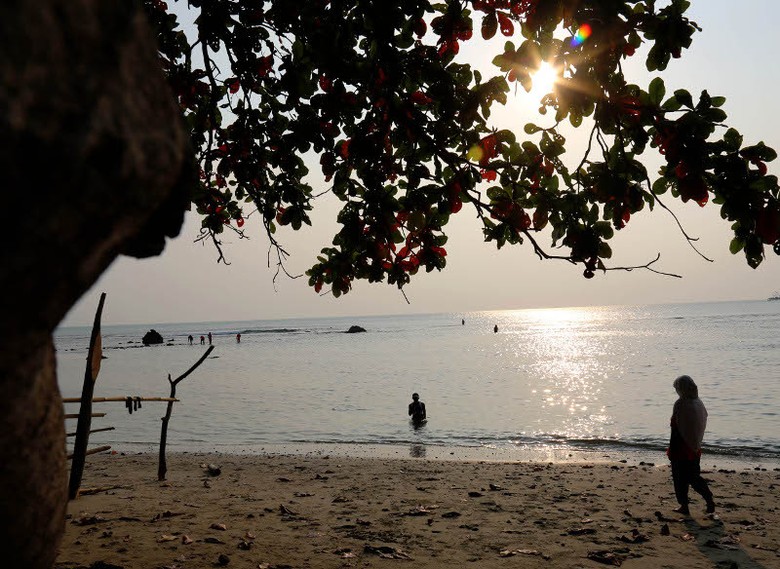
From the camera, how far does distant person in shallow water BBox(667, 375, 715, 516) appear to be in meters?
7.35

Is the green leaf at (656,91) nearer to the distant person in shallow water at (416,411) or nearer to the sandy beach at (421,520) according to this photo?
the sandy beach at (421,520)

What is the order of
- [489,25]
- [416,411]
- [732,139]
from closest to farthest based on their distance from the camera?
[732,139] < [489,25] < [416,411]

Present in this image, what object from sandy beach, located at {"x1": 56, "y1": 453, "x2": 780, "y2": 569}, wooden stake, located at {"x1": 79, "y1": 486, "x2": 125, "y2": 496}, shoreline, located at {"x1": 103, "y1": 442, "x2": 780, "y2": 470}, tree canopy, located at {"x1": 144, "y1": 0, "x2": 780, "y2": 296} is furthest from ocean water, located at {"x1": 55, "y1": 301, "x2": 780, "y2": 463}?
tree canopy, located at {"x1": 144, "y1": 0, "x2": 780, "y2": 296}

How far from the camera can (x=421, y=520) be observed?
26.0 feet

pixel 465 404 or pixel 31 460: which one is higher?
pixel 31 460

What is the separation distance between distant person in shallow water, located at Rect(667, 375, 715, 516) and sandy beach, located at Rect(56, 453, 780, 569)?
0.73 m

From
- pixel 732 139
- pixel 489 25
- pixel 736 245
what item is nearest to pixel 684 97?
pixel 732 139

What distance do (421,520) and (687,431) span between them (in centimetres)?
383

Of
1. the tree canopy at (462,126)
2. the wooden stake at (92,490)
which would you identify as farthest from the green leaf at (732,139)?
the wooden stake at (92,490)

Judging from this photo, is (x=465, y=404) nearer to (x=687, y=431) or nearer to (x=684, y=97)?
(x=687, y=431)

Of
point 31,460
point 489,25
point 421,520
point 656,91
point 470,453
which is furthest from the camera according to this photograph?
point 470,453

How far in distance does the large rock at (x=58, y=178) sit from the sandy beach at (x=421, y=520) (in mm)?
5033

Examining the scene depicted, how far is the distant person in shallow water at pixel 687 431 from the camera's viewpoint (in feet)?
24.1

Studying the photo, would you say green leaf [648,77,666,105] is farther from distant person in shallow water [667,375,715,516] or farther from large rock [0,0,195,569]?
distant person in shallow water [667,375,715,516]
